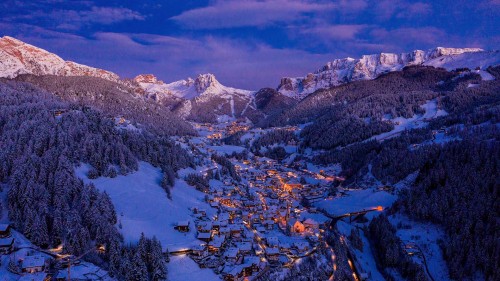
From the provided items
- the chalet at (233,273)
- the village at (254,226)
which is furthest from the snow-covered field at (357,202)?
the chalet at (233,273)

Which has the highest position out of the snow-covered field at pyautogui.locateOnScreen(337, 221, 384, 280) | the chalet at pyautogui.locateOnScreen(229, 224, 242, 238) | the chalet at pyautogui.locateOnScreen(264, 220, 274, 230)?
the chalet at pyautogui.locateOnScreen(229, 224, 242, 238)

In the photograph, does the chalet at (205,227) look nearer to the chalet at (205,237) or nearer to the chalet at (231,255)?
the chalet at (205,237)

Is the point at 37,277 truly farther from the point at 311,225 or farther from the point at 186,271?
the point at 311,225

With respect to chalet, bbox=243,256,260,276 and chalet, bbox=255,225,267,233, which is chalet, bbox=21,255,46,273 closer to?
chalet, bbox=243,256,260,276

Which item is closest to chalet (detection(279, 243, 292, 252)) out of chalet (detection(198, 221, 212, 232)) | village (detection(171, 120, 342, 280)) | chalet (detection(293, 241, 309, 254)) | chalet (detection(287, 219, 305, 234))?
village (detection(171, 120, 342, 280))

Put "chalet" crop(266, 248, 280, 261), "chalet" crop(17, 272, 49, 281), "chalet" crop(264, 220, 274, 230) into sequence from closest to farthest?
1. "chalet" crop(17, 272, 49, 281)
2. "chalet" crop(266, 248, 280, 261)
3. "chalet" crop(264, 220, 274, 230)

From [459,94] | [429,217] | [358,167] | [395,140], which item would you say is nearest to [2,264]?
[429,217]

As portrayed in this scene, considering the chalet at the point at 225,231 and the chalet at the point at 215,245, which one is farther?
the chalet at the point at 225,231
